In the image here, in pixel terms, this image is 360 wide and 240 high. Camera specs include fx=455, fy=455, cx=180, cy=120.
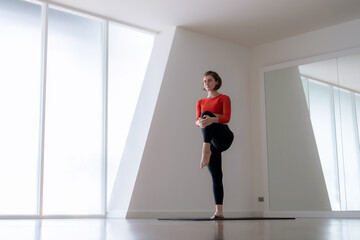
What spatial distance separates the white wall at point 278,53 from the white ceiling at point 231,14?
129mm

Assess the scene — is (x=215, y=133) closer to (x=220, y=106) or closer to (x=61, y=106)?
(x=220, y=106)

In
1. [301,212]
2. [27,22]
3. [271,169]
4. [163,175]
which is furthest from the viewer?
[271,169]

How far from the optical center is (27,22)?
5168 mm

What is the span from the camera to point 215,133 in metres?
3.90

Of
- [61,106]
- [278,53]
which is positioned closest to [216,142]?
[61,106]

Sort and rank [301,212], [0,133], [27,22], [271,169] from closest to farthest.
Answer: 1. [0,133]
2. [27,22]
3. [301,212]
4. [271,169]

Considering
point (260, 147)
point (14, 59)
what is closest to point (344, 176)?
point (260, 147)

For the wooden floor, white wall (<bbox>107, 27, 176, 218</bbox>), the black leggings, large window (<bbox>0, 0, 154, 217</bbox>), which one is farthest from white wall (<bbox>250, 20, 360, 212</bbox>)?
the wooden floor

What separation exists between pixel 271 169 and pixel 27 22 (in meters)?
3.76

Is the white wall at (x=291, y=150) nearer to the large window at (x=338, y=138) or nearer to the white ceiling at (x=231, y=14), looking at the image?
the large window at (x=338, y=138)

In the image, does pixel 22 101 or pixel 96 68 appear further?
pixel 96 68

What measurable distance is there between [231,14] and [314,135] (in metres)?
1.94

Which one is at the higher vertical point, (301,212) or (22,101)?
(22,101)

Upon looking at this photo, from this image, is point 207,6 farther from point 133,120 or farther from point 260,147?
point 260,147
